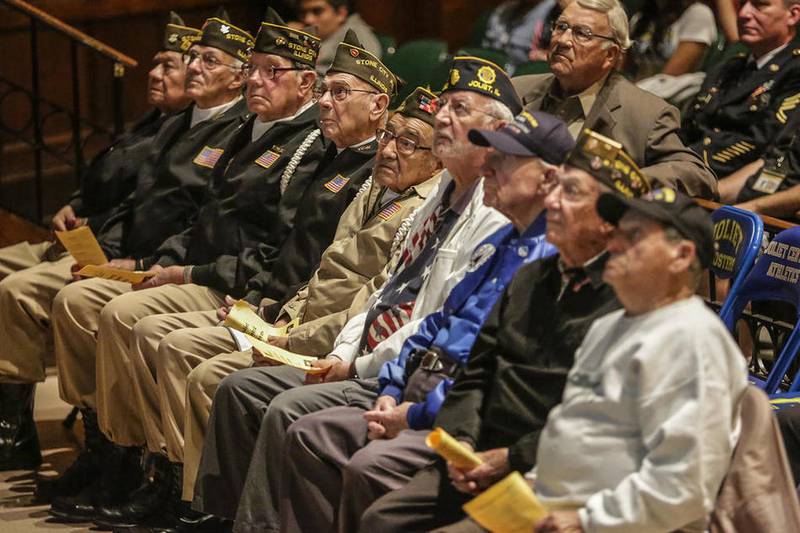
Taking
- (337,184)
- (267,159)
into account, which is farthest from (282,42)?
(337,184)

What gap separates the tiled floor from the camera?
4469 millimetres

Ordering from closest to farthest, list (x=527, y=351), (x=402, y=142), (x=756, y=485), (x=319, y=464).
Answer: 1. (x=756, y=485)
2. (x=527, y=351)
3. (x=319, y=464)
4. (x=402, y=142)

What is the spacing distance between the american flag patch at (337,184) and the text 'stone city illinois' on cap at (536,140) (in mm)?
1217

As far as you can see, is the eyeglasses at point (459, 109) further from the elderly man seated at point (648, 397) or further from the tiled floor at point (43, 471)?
the tiled floor at point (43, 471)

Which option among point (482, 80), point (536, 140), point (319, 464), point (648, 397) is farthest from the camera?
point (482, 80)

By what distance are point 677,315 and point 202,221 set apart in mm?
2639

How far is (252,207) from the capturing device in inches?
184

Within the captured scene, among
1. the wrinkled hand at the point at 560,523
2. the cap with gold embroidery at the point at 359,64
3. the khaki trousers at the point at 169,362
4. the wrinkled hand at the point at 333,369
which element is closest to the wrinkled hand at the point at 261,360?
the wrinkled hand at the point at 333,369

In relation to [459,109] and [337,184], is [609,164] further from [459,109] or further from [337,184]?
[337,184]

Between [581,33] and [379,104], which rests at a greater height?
[581,33]

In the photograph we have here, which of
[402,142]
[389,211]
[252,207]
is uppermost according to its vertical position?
[402,142]

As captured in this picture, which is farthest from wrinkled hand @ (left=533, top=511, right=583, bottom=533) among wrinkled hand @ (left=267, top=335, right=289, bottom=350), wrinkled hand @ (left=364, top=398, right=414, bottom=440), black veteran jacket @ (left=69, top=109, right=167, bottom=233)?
black veteran jacket @ (left=69, top=109, right=167, bottom=233)

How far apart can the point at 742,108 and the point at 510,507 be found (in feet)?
9.26

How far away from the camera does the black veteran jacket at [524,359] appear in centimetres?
282
